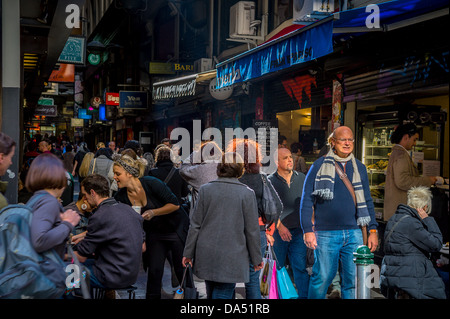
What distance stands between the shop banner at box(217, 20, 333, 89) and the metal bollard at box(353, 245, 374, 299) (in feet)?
10.4

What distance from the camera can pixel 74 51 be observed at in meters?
14.5

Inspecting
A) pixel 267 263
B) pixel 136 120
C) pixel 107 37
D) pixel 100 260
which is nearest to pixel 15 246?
pixel 100 260

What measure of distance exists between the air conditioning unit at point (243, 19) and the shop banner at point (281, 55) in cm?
281

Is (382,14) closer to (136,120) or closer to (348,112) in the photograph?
(348,112)

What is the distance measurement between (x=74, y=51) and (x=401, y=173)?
1072 cm

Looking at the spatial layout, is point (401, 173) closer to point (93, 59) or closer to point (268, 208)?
point (268, 208)

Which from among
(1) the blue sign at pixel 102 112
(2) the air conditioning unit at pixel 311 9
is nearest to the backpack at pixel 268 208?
(2) the air conditioning unit at pixel 311 9

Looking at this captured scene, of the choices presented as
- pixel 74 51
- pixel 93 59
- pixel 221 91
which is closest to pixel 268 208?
pixel 221 91

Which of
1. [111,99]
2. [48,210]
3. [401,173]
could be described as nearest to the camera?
[48,210]

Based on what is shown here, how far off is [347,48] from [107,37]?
2821 centimetres

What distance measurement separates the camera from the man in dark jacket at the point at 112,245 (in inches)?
186

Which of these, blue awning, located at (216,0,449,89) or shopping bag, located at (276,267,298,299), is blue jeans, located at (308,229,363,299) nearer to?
shopping bag, located at (276,267,298,299)

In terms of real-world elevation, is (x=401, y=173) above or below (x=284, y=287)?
above

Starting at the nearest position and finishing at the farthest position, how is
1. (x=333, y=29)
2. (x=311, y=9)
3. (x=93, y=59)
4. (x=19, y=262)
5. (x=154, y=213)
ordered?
(x=19, y=262)
(x=154, y=213)
(x=333, y=29)
(x=311, y=9)
(x=93, y=59)
